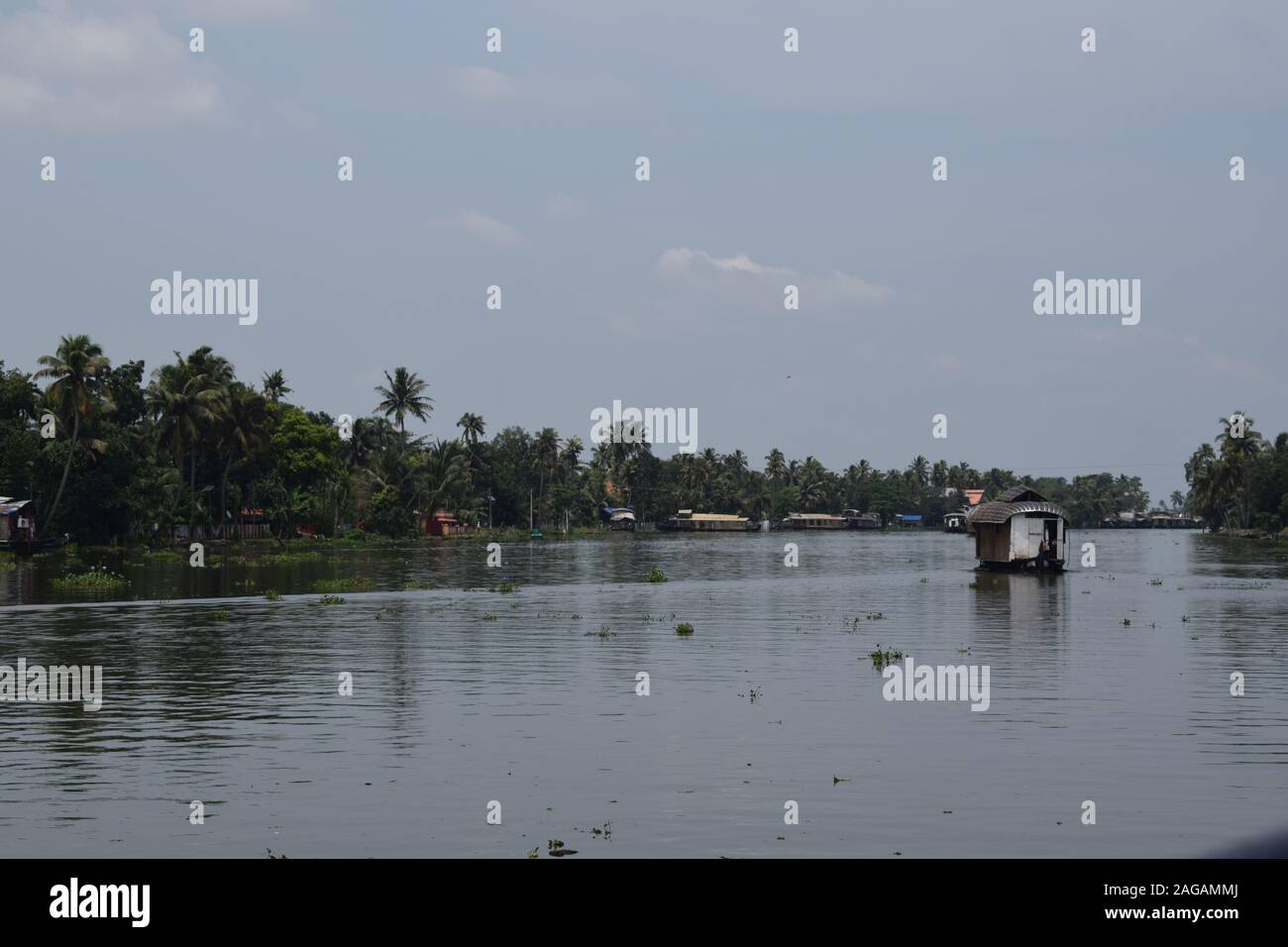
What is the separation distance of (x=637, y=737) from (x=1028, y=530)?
55.9 meters

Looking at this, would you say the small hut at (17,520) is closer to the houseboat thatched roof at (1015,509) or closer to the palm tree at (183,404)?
the palm tree at (183,404)

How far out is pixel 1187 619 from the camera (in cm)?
4603

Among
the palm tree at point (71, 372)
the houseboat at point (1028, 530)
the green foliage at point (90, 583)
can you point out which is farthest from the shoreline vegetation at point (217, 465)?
the houseboat at point (1028, 530)

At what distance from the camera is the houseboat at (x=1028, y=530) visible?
7288 cm

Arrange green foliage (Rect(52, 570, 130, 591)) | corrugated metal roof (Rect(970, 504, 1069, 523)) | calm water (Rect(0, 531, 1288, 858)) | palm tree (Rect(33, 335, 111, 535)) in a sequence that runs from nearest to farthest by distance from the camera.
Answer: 1. calm water (Rect(0, 531, 1288, 858))
2. green foliage (Rect(52, 570, 130, 591))
3. corrugated metal roof (Rect(970, 504, 1069, 523))
4. palm tree (Rect(33, 335, 111, 535))

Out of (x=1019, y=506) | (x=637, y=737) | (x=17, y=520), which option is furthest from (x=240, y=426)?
(x=637, y=737)

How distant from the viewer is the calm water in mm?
15320

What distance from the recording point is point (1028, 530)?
241ft

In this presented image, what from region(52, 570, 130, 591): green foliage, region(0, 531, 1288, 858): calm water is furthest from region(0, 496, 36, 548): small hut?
region(0, 531, 1288, 858): calm water

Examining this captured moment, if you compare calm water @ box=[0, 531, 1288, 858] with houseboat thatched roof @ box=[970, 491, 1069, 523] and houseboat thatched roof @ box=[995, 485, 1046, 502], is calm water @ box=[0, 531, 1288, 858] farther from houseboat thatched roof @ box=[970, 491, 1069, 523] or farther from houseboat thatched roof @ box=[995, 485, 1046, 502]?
houseboat thatched roof @ box=[995, 485, 1046, 502]

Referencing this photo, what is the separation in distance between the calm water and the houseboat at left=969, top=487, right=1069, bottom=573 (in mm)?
25335

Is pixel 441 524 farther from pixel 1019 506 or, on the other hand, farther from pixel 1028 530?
pixel 1019 506

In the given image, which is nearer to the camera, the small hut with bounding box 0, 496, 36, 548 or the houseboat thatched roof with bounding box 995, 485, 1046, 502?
the houseboat thatched roof with bounding box 995, 485, 1046, 502
